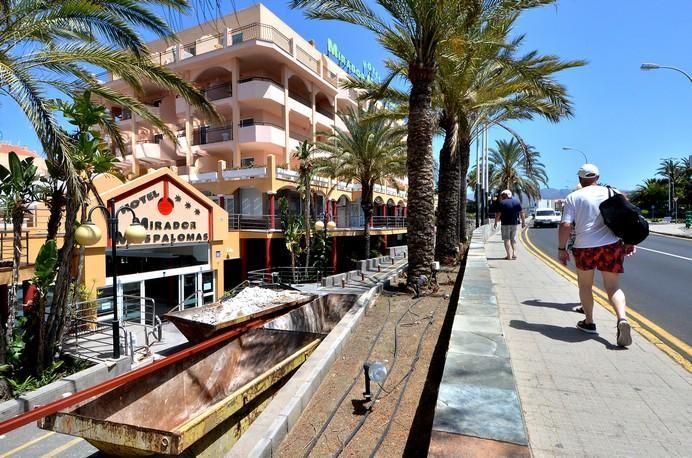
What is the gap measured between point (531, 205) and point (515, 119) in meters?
65.0

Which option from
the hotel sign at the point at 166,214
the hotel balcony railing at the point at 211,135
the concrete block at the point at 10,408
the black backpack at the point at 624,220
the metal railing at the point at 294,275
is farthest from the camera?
the hotel balcony railing at the point at 211,135

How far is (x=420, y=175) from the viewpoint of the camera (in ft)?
27.9

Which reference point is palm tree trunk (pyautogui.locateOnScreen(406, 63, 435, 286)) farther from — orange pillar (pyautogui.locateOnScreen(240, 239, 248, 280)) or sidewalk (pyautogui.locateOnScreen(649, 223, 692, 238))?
sidewalk (pyautogui.locateOnScreen(649, 223, 692, 238))

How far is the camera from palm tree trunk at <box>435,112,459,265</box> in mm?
12016

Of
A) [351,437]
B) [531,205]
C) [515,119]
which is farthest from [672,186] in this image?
[351,437]

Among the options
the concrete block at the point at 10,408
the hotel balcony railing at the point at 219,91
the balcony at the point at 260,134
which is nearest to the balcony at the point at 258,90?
the hotel balcony railing at the point at 219,91

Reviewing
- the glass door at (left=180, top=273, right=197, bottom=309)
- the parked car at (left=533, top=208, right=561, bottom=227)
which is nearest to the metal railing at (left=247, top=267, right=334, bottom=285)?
the glass door at (left=180, top=273, right=197, bottom=309)

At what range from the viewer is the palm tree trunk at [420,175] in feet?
27.6

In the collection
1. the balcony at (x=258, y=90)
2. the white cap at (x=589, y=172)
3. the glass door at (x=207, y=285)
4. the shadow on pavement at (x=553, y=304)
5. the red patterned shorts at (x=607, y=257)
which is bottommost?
the glass door at (x=207, y=285)

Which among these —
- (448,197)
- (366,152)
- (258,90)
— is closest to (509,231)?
(448,197)

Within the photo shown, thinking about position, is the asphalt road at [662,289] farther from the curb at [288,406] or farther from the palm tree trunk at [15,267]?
the palm tree trunk at [15,267]

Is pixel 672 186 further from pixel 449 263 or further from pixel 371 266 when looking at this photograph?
pixel 449 263

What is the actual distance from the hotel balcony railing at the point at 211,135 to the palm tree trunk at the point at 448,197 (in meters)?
20.8

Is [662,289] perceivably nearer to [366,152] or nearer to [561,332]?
[561,332]
